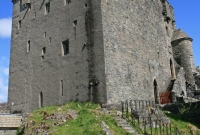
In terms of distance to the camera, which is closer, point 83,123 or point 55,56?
point 83,123

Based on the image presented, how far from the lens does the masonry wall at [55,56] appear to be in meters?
22.3

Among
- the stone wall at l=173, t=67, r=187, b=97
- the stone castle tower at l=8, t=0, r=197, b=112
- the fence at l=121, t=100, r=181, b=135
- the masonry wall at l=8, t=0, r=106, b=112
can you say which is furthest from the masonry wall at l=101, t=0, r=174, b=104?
the fence at l=121, t=100, r=181, b=135

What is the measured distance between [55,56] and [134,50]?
7.44 m

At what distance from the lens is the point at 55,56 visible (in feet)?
83.0

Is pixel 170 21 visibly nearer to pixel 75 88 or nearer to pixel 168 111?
pixel 168 111

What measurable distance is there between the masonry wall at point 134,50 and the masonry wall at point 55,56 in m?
0.98

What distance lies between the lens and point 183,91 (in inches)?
1251

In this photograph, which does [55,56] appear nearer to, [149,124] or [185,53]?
[149,124]

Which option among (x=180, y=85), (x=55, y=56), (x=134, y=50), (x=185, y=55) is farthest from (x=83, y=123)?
(x=185, y=55)

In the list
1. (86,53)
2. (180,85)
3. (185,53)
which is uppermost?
(185,53)

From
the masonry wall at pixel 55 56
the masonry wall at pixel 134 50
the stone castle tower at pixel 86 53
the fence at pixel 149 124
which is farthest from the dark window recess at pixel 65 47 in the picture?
the fence at pixel 149 124

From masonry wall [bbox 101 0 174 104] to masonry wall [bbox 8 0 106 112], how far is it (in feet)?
3.21

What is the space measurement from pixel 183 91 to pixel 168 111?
856cm

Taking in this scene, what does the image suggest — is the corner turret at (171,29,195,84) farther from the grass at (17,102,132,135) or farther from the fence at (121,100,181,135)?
the grass at (17,102,132,135)
